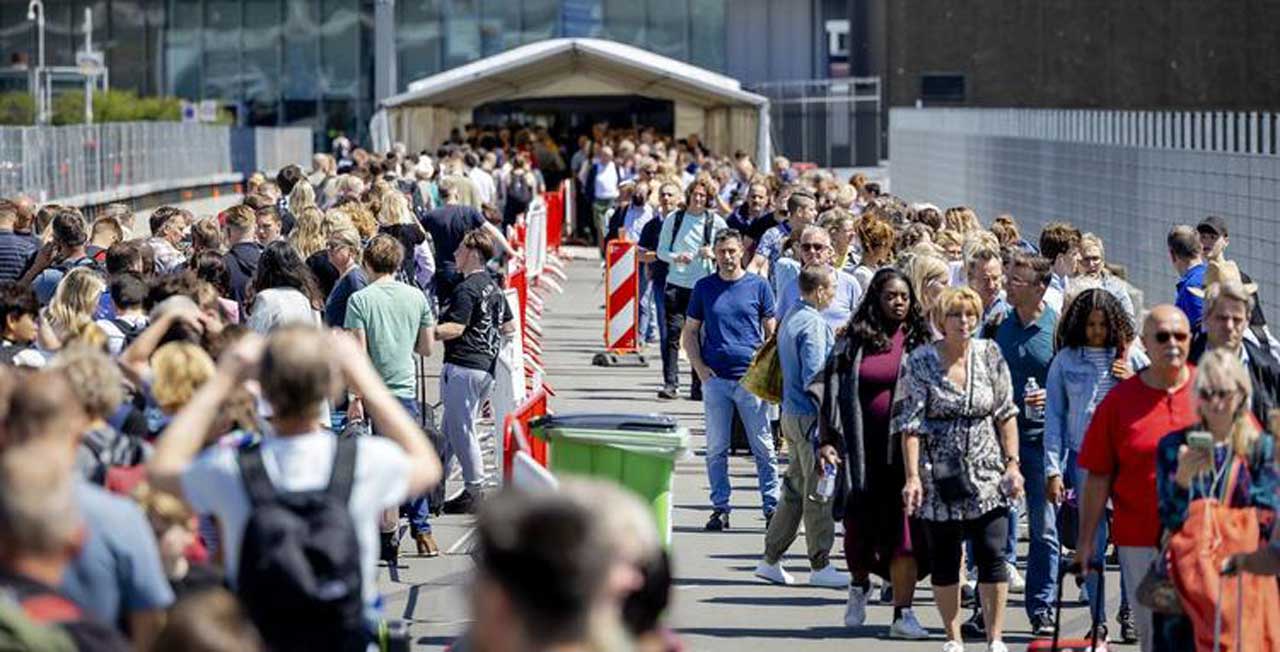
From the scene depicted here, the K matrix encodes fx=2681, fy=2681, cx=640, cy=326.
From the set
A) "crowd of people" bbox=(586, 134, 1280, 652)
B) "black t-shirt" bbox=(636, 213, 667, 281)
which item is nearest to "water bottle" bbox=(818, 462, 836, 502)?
"crowd of people" bbox=(586, 134, 1280, 652)

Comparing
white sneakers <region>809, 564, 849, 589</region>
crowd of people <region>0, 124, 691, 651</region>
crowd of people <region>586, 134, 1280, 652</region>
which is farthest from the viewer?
white sneakers <region>809, 564, 849, 589</region>

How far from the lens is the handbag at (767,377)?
1305 cm

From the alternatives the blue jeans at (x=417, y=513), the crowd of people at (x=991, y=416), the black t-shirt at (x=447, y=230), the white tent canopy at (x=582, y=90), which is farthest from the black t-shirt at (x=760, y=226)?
the white tent canopy at (x=582, y=90)

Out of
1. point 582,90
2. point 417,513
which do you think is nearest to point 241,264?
point 417,513

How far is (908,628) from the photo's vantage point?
11500 millimetres

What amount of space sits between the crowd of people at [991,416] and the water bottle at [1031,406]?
0.6 inches

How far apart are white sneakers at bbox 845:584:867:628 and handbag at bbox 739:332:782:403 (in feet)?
4.66

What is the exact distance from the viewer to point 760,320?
14.6 metres

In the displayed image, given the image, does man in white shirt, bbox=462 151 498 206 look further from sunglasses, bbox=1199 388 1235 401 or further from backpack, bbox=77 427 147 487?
backpack, bbox=77 427 147 487

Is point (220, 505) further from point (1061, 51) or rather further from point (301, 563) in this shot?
point (1061, 51)

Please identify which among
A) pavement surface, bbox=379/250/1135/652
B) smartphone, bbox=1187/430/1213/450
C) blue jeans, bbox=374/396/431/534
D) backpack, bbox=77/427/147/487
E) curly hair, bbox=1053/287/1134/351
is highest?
curly hair, bbox=1053/287/1134/351

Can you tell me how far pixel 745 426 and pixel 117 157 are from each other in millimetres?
30771

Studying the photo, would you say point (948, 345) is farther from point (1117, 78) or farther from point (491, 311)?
point (1117, 78)

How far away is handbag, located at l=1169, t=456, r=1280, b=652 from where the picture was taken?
27.9ft
